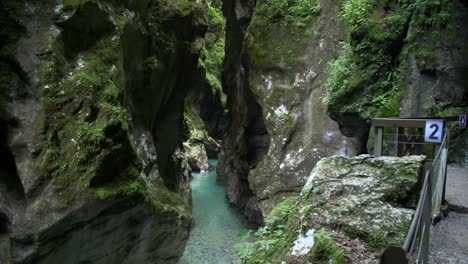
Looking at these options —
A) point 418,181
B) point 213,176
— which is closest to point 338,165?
point 418,181

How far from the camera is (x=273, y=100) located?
47.3 ft

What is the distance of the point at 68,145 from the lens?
237 inches

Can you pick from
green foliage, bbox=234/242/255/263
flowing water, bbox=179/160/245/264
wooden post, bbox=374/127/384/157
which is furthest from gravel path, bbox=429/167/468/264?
flowing water, bbox=179/160/245/264

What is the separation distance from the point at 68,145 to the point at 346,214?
4.80 m

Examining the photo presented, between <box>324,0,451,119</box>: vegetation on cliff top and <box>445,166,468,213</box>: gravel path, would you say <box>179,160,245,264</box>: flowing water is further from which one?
<box>445,166,468,213</box>: gravel path

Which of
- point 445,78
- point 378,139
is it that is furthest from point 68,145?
point 445,78

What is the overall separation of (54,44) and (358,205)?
19.2 ft

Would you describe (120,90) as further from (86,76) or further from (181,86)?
(181,86)

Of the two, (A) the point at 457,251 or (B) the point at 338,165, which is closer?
(A) the point at 457,251

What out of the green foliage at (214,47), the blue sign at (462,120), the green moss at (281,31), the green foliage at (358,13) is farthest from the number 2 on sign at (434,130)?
the green foliage at (214,47)

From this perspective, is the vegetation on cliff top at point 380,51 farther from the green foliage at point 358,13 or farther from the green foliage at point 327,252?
the green foliage at point 327,252

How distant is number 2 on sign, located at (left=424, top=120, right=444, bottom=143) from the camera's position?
4793mm

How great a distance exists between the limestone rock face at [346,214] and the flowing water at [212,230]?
7129 mm

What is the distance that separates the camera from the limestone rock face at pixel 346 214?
116 inches
